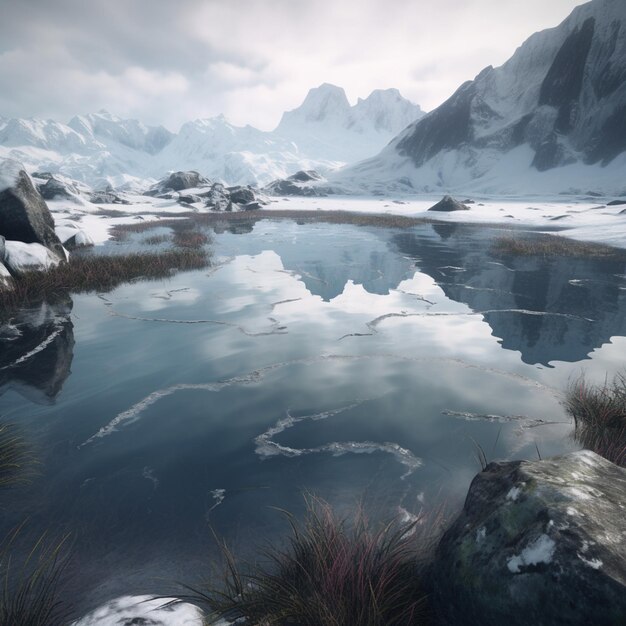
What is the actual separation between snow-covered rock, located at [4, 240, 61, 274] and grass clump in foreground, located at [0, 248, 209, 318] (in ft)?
1.44

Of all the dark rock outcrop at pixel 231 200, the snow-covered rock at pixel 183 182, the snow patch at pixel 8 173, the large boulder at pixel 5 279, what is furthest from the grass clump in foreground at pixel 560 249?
the snow-covered rock at pixel 183 182

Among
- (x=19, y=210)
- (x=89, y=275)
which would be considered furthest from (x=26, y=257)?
(x=19, y=210)

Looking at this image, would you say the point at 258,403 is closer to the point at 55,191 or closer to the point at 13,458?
the point at 13,458

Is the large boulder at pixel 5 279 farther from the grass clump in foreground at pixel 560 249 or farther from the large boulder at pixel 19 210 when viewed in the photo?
the grass clump in foreground at pixel 560 249

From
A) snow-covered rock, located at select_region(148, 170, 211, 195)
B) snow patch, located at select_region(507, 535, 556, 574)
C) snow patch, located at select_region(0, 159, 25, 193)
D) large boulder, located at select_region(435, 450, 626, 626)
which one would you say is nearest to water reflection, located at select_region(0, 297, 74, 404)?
large boulder, located at select_region(435, 450, 626, 626)

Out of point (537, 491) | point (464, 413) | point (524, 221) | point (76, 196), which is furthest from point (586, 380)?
point (76, 196)

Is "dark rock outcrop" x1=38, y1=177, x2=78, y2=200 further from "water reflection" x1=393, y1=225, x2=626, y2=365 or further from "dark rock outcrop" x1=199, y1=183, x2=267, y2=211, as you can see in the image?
"water reflection" x1=393, y1=225, x2=626, y2=365

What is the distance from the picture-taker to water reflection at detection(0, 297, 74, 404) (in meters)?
6.09

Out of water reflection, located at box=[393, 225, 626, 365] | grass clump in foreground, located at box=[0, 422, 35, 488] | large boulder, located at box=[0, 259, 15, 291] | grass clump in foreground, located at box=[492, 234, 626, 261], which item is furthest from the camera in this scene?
grass clump in foreground, located at box=[492, 234, 626, 261]

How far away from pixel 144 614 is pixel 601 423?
5240 millimetres

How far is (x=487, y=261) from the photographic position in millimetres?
18047

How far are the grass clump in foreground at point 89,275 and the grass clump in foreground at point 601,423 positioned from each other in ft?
39.7

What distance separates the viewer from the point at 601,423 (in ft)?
15.4

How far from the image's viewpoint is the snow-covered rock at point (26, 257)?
11770 millimetres
